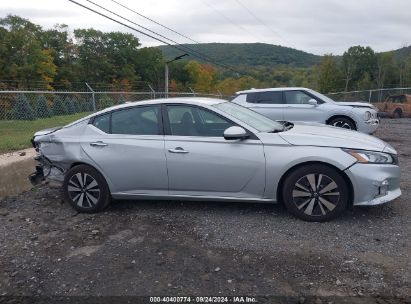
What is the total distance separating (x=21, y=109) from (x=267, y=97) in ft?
27.5

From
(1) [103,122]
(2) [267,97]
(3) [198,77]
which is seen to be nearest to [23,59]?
(3) [198,77]

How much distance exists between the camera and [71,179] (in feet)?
18.0

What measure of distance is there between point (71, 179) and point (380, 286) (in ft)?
12.8

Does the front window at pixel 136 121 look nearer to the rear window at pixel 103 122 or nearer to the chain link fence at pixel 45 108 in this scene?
the rear window at pixel 103 122

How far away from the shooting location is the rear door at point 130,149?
516 cm

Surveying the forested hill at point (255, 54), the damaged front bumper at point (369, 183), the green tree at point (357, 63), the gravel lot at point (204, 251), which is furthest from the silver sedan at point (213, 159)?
the green tree at point (357, 63)

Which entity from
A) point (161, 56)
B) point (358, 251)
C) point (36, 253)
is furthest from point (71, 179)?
point (161, 56)

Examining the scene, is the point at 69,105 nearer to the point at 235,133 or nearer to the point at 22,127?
the point at 22,127

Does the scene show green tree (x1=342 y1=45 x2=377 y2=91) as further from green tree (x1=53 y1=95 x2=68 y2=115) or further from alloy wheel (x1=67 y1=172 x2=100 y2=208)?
alloy wheel (x1=67 y1=172 x2=100 y2=208)

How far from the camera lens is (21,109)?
554 inches

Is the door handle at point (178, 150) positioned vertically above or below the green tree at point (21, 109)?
above

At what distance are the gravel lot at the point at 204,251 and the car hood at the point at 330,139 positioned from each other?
0.84m

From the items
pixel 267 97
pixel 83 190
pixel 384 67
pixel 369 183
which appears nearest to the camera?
pixel 369 183

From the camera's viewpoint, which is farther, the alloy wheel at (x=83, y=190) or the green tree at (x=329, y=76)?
the green tree at (x=329, y=76)
